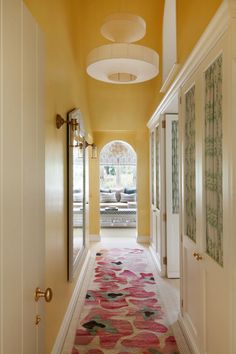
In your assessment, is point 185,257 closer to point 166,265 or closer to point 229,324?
point 229,324

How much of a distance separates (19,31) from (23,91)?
0.20 meters

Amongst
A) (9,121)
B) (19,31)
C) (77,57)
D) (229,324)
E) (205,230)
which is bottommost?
(229,324)

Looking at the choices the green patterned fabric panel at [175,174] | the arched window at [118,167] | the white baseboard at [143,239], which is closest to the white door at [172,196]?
the green patterned fabric panel at [175,174]

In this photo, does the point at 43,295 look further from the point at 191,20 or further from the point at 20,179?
the point at 191,20

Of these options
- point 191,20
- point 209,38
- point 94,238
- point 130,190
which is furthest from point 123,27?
point 130,190

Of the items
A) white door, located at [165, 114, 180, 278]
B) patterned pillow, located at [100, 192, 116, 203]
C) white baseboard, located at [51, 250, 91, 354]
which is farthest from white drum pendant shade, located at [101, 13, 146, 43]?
patterned pillow, located at [100, 192, 116, 203]

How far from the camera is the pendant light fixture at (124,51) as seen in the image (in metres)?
2.62

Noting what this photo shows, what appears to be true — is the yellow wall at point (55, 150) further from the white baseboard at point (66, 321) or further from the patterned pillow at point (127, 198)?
the patterned pillow at point (127, 198)

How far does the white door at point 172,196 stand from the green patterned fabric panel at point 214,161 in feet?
7.29

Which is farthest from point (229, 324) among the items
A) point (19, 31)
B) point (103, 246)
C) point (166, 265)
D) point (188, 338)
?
point (103, 246)

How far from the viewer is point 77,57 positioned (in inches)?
152

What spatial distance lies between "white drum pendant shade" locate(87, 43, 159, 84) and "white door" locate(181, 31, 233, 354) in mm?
412

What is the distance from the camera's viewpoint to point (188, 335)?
265cm

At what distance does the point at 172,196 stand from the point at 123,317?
6.05 feet
